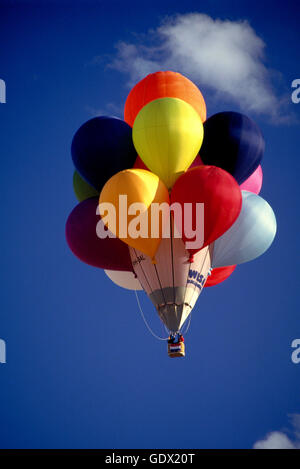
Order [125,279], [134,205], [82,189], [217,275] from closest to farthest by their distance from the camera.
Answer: [134,205] < [82,189] < [125,279] < [217,275]

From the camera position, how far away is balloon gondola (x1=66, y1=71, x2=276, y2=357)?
1423cm

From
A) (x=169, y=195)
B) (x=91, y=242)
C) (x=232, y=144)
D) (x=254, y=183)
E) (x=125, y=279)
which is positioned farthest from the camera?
(x=125, y=279)

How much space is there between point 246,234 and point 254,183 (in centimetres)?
117

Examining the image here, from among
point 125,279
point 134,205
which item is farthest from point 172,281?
point 125,279

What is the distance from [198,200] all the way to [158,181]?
31.0 inches

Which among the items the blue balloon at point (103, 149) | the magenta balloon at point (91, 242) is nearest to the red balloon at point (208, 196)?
the blue balloon at point (103, 149)

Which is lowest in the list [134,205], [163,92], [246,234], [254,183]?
[134,205]

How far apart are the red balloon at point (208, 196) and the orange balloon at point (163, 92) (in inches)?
67.3

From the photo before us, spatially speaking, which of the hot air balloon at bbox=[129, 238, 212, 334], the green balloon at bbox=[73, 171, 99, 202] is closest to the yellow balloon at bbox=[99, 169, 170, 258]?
the hot air balloon at bbox=[129, 238, 212, 334]

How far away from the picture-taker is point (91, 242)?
15406 millimetres

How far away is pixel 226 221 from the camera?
47.5 ft

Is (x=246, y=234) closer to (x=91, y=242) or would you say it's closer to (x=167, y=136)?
(x=167, y=136)
